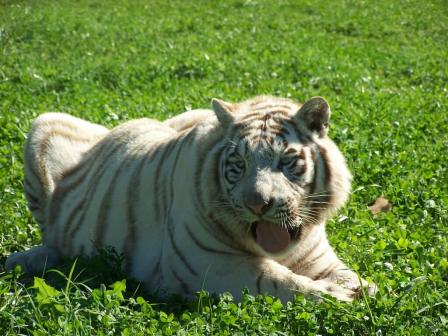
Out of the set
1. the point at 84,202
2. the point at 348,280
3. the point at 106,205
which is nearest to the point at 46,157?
the point at 84,202

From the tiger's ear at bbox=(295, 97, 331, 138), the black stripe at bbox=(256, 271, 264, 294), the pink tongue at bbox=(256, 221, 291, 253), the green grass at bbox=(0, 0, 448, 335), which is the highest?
the tiger's ear at bbox=(295, 97, 331, 138)

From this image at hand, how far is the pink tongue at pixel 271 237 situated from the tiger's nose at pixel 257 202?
204mm

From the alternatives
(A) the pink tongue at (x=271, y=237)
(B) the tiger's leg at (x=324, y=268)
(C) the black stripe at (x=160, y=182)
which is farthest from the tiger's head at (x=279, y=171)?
(C) the black stripe at (x=160, y=182)

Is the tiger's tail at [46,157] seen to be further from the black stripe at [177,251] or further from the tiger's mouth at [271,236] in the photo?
the tiger's mouth at [271,236]

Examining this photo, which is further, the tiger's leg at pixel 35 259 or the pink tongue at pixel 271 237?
the tiger's leg at pixel 35 259

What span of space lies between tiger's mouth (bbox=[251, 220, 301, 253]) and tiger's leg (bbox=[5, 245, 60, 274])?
1.50 metres

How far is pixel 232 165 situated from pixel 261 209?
0.37 metres

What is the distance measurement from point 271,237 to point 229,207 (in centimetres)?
29

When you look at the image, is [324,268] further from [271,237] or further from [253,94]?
[253,94]

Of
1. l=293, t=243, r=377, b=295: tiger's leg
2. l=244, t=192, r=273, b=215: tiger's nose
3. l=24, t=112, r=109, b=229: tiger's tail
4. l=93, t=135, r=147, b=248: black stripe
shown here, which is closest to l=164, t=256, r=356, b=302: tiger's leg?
l=293, t=243, r=377, b=295: tiger's leg

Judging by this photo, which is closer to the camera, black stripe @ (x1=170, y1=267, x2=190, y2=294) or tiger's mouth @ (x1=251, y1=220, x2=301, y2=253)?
tiger's mouth @ (x1=251, y1=220, x2=301, y2=253)

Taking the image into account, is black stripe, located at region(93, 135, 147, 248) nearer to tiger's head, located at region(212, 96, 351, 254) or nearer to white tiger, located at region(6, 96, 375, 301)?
Result: white tiger, located at region(6, 96, 375, 301)

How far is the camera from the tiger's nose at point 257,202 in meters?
4.24

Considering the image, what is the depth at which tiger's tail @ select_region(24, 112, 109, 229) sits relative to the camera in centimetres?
593
